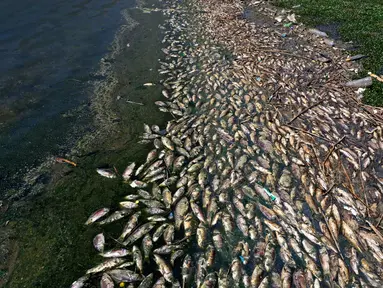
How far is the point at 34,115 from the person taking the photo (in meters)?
9.84

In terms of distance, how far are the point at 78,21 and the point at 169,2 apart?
309 inches

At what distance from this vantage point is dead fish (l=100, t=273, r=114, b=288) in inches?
205

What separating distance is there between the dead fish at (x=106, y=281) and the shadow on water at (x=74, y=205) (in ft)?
1.80

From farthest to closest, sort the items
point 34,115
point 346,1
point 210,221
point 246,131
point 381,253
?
point 346,1 → point 34,115 → point 246,131 → point 210,221 → point 381,253

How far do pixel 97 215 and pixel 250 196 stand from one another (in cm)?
370

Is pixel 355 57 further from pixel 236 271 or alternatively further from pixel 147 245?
pixel 147 245

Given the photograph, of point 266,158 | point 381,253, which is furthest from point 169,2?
point 381,253

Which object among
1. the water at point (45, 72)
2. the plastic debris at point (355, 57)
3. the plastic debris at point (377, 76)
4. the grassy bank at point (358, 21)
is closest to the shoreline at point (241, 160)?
the plastic debris at point (355, 57)

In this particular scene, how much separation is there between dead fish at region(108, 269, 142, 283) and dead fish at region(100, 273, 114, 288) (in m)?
0.08

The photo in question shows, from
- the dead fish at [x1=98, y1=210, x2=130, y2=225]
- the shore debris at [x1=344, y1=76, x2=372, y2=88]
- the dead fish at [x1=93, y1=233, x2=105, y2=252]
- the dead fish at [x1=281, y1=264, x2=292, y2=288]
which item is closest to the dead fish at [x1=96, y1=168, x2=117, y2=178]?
the dead fish at [x1=98, y1=210, x2=130, y2=225]

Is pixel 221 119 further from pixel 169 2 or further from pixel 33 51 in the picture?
pixel 169 2

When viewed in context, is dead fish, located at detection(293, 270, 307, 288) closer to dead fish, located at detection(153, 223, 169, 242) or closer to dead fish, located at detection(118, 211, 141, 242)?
dead fish, located at detection(153, 223, 169, 242)

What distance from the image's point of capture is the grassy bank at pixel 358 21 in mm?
12422

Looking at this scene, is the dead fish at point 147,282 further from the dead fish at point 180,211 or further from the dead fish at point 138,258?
the dead fish at point 180,211
